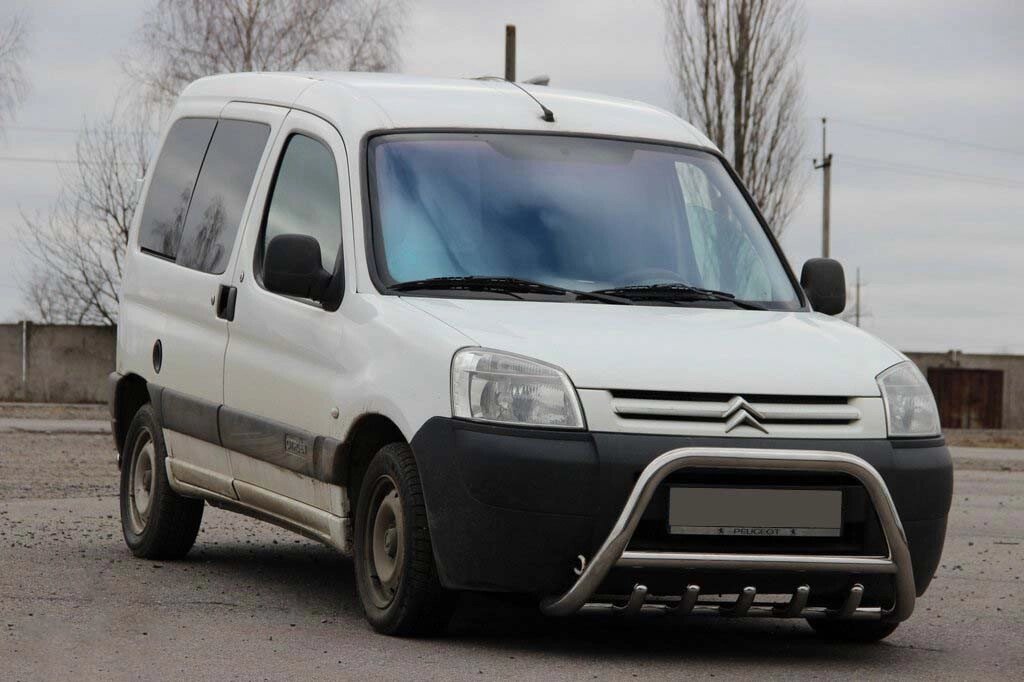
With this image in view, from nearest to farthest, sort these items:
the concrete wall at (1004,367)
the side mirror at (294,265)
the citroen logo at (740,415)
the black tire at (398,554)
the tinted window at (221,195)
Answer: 1. the citroen logo at (740,415)
2. the black tire at (398,554)
3. the side mirror at (294,265)
4. the tinted window at (221,195)
5. the concrete wall at (1004,367)

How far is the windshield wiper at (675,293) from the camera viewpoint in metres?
6.91

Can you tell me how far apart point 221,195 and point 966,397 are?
3838 centimetres

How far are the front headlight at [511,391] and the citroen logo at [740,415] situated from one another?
18.9 inches

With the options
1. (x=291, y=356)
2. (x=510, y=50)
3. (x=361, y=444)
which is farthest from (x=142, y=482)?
(x=510, y=50)

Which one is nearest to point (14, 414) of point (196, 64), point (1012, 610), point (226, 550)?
point (196, 64)

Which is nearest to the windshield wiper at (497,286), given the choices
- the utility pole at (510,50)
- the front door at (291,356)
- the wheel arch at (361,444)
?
the front door at (291,356)

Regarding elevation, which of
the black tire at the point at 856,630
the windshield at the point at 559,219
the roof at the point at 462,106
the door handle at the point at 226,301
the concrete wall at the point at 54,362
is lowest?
the concrete wall at the point at 54,362

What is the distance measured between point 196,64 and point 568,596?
125ft

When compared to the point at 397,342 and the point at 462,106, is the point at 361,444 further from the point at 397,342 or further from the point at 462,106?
the point at 462,106

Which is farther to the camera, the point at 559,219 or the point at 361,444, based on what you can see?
the point at 559,219

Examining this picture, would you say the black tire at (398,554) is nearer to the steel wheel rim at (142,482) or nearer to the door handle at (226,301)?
the door handle at (226,301)

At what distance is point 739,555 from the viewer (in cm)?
605

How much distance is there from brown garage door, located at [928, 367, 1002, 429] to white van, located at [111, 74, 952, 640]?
124ft

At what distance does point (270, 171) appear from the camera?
26.1 ft
